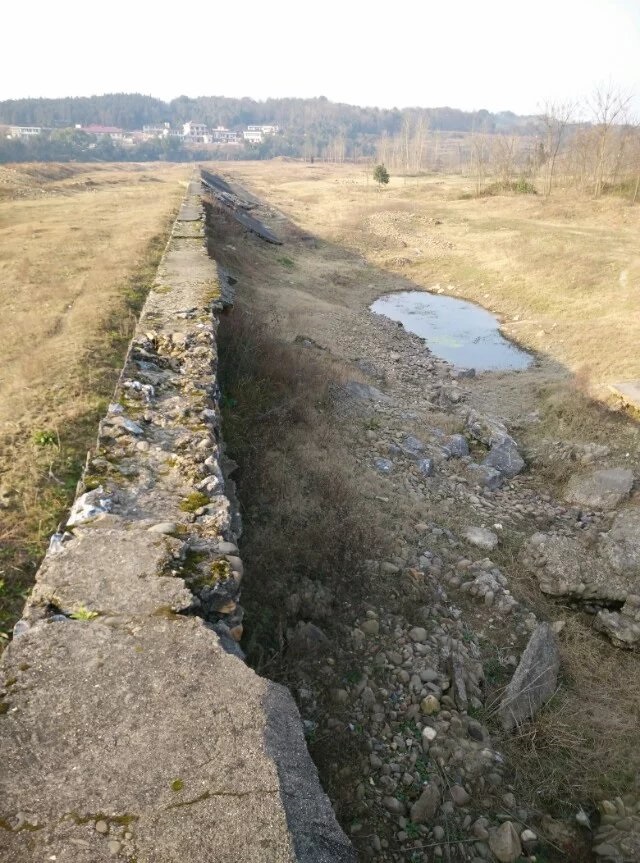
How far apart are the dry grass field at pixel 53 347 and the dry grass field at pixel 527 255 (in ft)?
31.4

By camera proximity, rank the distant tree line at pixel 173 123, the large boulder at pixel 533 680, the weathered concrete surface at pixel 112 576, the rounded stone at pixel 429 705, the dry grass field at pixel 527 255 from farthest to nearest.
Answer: the distant tree line at pixel 173 123 → the dry grass field at pixel 527 255 → the large boulder at pixel 533 680 → the rounded stone at pixel 429 705 → the weathered concrete surface at pixel 112 576

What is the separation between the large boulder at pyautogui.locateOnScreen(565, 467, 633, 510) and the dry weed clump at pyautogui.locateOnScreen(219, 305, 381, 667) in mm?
3474

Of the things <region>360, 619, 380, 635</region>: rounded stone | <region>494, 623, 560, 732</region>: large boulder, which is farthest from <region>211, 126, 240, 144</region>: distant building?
<region>494, 623, 560, 732</region>: large boulder

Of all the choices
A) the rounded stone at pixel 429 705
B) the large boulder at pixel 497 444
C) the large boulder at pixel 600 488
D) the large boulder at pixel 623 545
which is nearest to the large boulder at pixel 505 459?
the large boulder at pixel 497 444

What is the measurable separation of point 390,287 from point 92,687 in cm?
2139

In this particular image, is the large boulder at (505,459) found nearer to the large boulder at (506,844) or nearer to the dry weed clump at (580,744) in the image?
the dry weed clump at (580,744)

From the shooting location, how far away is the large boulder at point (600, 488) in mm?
7727

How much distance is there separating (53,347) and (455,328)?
1331 centimetres

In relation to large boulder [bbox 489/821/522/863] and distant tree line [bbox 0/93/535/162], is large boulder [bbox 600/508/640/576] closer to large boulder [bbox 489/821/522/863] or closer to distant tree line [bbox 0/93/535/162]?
large boulder [bbox 489/821/522/863]

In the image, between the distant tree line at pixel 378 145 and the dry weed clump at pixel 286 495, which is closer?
the dry weed clump at pixel 286 495

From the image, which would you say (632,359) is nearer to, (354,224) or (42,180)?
(354,224)

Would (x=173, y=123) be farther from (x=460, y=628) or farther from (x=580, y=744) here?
(x=580, y=744)

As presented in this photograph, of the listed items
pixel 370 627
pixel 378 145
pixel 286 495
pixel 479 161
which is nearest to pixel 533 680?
pixel 370 627

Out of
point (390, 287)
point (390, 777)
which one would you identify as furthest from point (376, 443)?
point (390, 287)
